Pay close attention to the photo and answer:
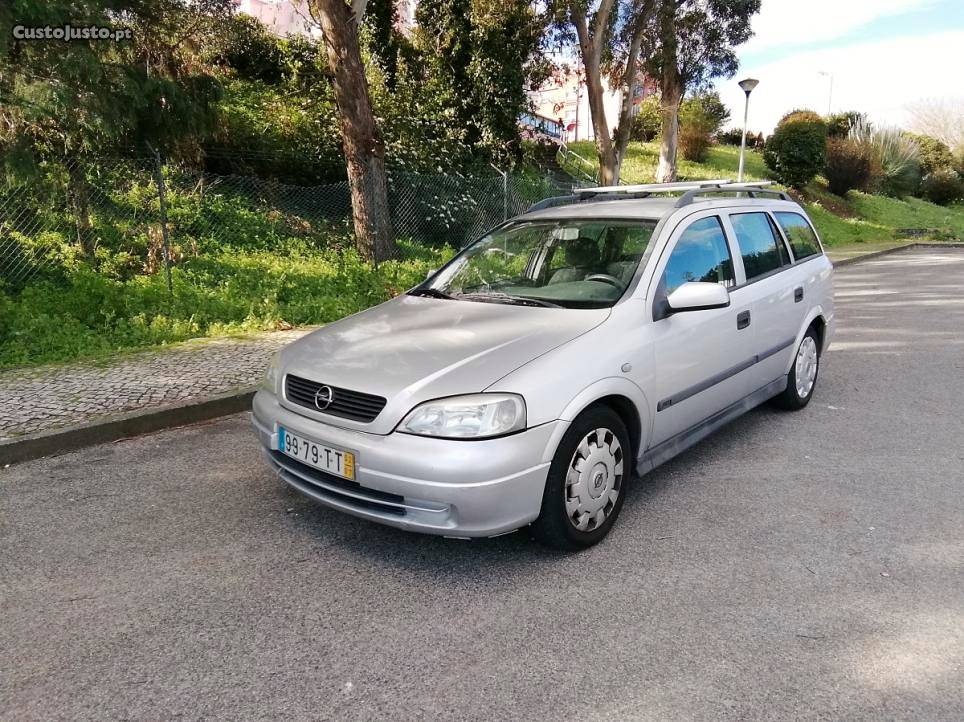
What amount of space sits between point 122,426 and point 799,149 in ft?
88.5

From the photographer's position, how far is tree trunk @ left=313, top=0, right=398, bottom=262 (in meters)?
10.1

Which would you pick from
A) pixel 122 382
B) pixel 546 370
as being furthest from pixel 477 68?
pixel 546 370

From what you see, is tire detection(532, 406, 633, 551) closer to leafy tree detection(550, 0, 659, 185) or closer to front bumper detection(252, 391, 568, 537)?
front bumper detection(252, 391, 568, 537)

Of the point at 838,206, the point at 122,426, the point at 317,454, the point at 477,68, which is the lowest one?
the point at 122,426

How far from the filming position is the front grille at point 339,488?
3.08m

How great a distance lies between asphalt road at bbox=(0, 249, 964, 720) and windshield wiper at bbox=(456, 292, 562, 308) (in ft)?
3.96

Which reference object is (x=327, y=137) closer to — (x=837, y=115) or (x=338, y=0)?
(x=338, y=0)

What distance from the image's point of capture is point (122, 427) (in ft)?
16.6

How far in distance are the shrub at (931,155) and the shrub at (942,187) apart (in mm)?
348

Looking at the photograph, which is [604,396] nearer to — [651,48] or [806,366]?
[806,366]

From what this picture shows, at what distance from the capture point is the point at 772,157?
28312 mm

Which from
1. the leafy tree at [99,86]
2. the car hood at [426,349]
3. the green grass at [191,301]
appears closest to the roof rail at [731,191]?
the car hood at [426,349]

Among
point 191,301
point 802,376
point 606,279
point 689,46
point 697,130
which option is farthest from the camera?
point 697,130

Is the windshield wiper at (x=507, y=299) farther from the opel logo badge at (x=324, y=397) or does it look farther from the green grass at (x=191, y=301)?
the green grass at (x=191, y=301)
